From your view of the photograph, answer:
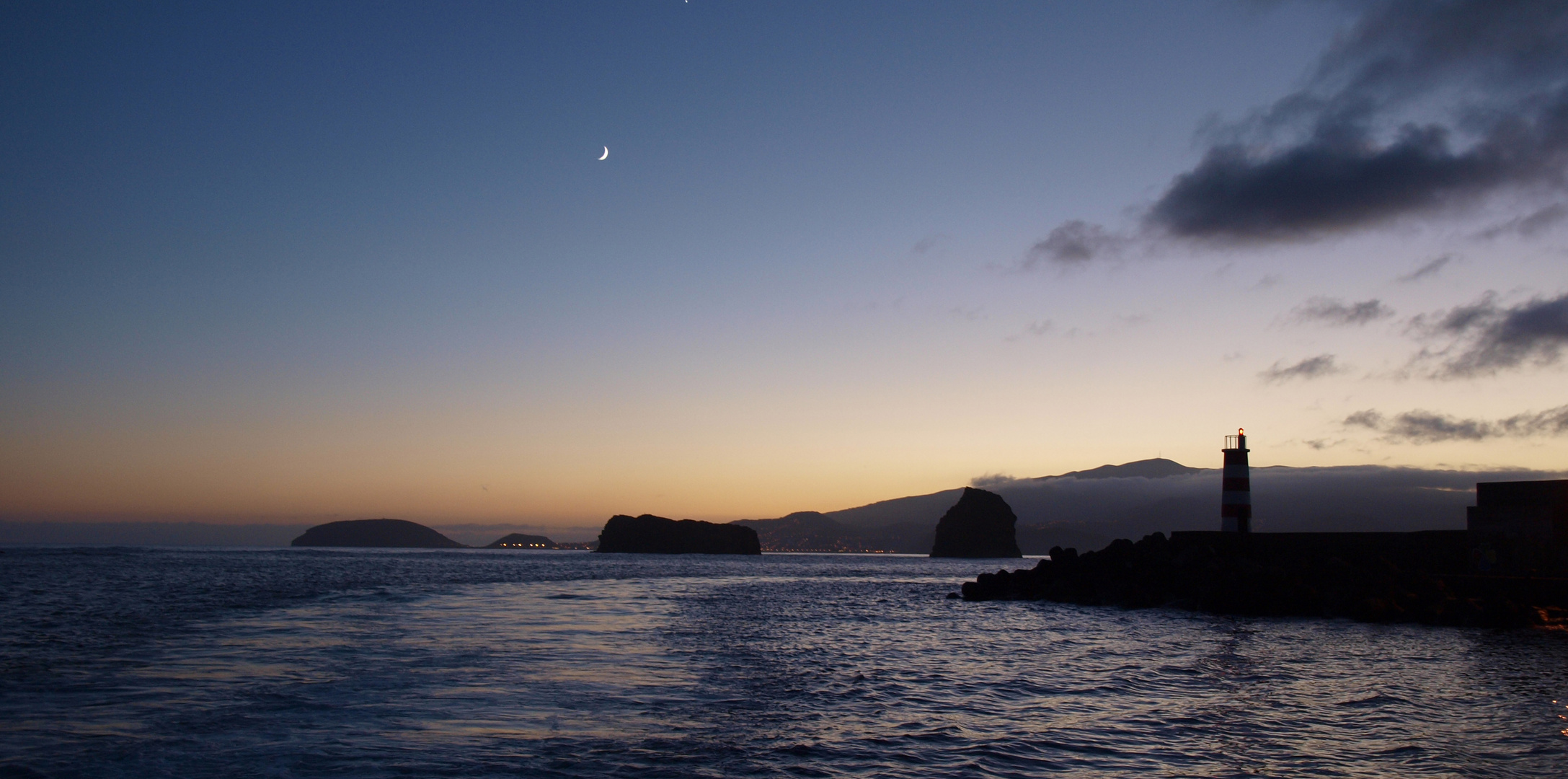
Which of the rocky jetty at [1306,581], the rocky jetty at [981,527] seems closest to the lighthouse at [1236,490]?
the rocky jetty at [1306,581]

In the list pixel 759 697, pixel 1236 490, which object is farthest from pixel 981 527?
pixel 759 697

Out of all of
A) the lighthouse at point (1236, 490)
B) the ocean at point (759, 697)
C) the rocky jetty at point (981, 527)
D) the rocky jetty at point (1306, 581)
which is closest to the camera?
the ocean at point (759, 697)

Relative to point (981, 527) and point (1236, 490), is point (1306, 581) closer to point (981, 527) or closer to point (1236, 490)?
point (1236, 490)

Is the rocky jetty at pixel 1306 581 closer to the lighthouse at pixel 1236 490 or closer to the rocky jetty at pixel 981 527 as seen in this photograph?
the lighthouse at pixel 1236 490

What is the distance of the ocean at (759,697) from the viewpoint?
10383mm

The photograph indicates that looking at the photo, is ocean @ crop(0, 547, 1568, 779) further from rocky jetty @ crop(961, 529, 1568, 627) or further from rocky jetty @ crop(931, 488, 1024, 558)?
rocky jetty @ crop(931, 488, 1024, 558)

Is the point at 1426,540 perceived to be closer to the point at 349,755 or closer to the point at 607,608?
the point at 607,608

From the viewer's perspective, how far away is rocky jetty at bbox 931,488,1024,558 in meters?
171

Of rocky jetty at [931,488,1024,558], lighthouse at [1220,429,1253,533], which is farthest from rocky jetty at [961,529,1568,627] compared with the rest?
rocky jetty at [931,488,1024,558]

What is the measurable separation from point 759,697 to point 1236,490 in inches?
1397

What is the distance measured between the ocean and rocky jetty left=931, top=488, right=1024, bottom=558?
142968 millimetres

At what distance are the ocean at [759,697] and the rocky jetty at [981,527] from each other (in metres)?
143

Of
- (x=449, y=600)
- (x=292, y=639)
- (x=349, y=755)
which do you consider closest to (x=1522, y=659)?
(x=349, y=755)

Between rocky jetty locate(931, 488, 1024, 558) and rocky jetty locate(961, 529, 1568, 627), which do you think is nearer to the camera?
rocky jetty locate(961, 529, 1568, 627)
